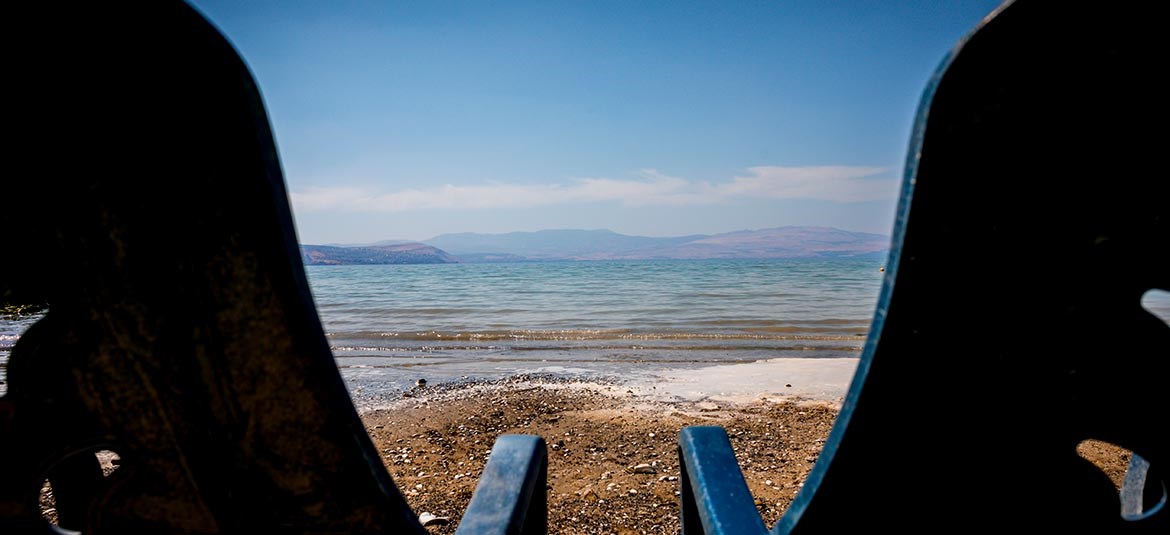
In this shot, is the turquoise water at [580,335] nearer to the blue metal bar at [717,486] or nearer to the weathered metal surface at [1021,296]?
the blue metal bar at [717,486]

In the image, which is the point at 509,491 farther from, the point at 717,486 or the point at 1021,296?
the point at 1021,296

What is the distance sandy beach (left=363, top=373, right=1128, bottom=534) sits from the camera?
3641 mm

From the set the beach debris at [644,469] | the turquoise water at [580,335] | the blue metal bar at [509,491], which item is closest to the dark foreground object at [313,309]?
the blue metal bar at [509,491]

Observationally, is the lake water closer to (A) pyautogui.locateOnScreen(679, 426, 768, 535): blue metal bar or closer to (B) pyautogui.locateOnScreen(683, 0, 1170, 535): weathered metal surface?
(A) pyautogui.locateOnScreen(679, 426, 768, 535): blue metal bar

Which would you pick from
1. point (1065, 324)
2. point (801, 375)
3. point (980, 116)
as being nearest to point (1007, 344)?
point (1065, 324)

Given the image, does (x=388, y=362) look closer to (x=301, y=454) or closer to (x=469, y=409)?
(x=469, y=409)

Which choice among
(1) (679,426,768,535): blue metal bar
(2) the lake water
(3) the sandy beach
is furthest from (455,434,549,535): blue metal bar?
(2) the lake water

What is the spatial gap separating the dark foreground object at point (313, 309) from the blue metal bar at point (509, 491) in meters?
0.57

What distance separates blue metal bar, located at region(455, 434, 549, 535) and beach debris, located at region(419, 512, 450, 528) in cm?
200

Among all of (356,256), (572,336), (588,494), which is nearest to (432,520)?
(588,494)

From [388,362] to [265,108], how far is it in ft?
30.9

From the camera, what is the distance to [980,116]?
0.50 m

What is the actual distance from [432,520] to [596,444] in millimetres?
1675

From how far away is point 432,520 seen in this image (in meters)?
3.51
